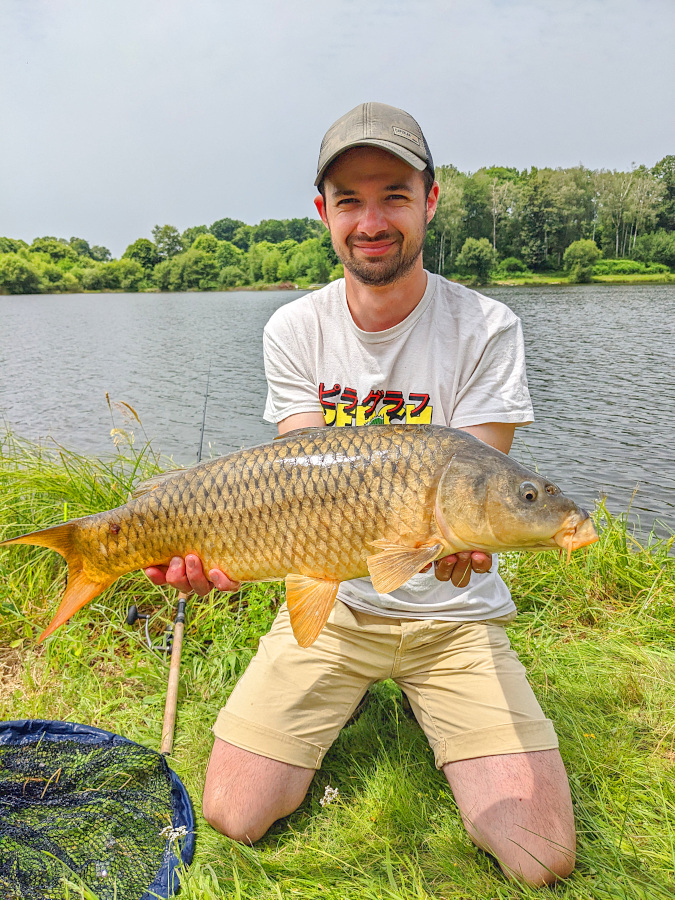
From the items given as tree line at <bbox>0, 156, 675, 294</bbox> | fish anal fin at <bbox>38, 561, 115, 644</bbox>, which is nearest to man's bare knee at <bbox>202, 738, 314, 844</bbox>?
fish anal fin at <bbox>38, 561, 115, 644</bbox>

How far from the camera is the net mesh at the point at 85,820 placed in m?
1.67

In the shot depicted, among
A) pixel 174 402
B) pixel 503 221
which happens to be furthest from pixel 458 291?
pixel 503 221

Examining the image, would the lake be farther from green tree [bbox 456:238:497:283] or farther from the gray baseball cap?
green tree [bbox 456:238:497:283]

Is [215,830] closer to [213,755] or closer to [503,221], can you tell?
[213,755]

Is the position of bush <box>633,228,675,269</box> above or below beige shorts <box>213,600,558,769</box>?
above

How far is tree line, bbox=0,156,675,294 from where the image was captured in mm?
47094

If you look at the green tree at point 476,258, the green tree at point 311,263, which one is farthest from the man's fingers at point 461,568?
the green tree at point 311,263

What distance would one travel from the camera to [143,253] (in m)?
72.2

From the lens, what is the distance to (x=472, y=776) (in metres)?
1.95

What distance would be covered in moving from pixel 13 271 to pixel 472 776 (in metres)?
61.2

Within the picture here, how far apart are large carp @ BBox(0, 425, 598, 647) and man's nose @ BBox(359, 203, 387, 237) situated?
779 millimetres

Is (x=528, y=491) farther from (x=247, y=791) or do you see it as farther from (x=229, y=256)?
(x=229, y=256)

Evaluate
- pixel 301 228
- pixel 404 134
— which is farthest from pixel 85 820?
pixel 301 228

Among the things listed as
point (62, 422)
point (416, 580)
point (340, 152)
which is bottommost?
point (62, 422)
